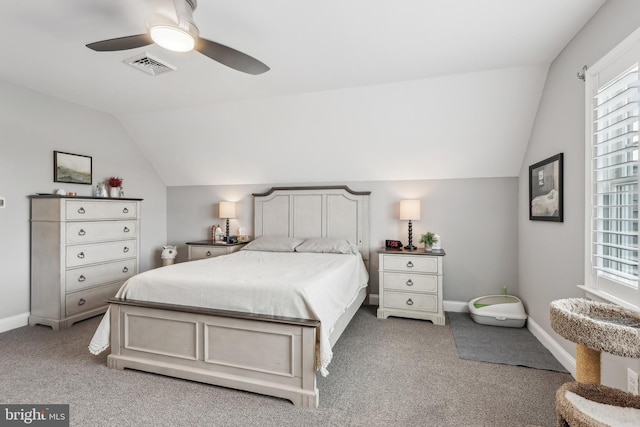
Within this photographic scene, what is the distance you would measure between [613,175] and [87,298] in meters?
4.95

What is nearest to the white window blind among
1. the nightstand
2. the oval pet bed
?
the oval pet bed

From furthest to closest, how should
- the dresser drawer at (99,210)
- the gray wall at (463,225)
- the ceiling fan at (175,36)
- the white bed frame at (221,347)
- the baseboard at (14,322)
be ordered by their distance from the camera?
1. the gray wall at (463,225)
2. the dresser drawer at (99,210)
3. the baseboard at (14,322)
4. the white bed frame at (221,347)
5. the ceiling fan at (175,36)

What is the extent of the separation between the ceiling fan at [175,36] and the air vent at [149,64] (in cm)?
58

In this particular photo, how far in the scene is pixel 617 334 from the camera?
1282 mm

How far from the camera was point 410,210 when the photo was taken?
3898mm

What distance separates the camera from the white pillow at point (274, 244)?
160 inches

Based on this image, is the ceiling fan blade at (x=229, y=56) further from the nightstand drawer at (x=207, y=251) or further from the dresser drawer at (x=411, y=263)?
the nightstand drawer at (x=207, y=251)

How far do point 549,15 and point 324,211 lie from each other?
2.98 metres

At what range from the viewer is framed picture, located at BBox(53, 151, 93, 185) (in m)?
3.67

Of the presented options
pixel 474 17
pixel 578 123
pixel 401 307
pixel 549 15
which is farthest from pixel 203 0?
pixel 401 307

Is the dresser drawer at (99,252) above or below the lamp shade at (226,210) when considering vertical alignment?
below

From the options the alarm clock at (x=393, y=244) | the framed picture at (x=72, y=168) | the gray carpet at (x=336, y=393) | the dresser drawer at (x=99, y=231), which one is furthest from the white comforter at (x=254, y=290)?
the framed picture at (x=72, y=168)

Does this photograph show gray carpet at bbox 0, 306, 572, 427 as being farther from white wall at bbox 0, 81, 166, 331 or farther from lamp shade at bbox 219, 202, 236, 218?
lamp shade at bbox 219, 202, 236, 218

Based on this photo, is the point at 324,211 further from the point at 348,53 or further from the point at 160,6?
the point at 160,6
